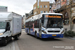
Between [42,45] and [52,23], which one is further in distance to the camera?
[52,23]

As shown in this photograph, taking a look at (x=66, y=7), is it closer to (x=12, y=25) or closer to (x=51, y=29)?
(x=51, y=29)

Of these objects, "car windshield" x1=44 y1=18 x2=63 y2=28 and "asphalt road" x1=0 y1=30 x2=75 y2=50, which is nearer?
"asphalt road" x1=0 y1=30 x2=75 y2=50

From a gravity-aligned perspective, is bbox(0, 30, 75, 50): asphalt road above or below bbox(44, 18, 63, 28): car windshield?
below

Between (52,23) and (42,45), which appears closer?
(42,45)

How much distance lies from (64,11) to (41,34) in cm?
1578

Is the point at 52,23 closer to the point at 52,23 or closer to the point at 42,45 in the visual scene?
the point at 52,23

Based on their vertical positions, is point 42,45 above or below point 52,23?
below

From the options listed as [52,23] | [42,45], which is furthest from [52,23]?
[42,45]

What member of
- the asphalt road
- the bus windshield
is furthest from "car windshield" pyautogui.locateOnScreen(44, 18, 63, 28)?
the asphalt road

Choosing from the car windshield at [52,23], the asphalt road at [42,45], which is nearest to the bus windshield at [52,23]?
the car windshield at [52,23]

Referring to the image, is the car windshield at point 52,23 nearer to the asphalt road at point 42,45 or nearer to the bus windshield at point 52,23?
the bus windshield at point 52,23

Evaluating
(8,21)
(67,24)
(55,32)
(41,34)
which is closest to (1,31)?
(8,21)

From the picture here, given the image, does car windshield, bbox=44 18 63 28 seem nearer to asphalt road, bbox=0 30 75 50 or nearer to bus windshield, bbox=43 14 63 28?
bus windshield, bbox=43 14 63 28

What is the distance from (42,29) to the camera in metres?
12.8
